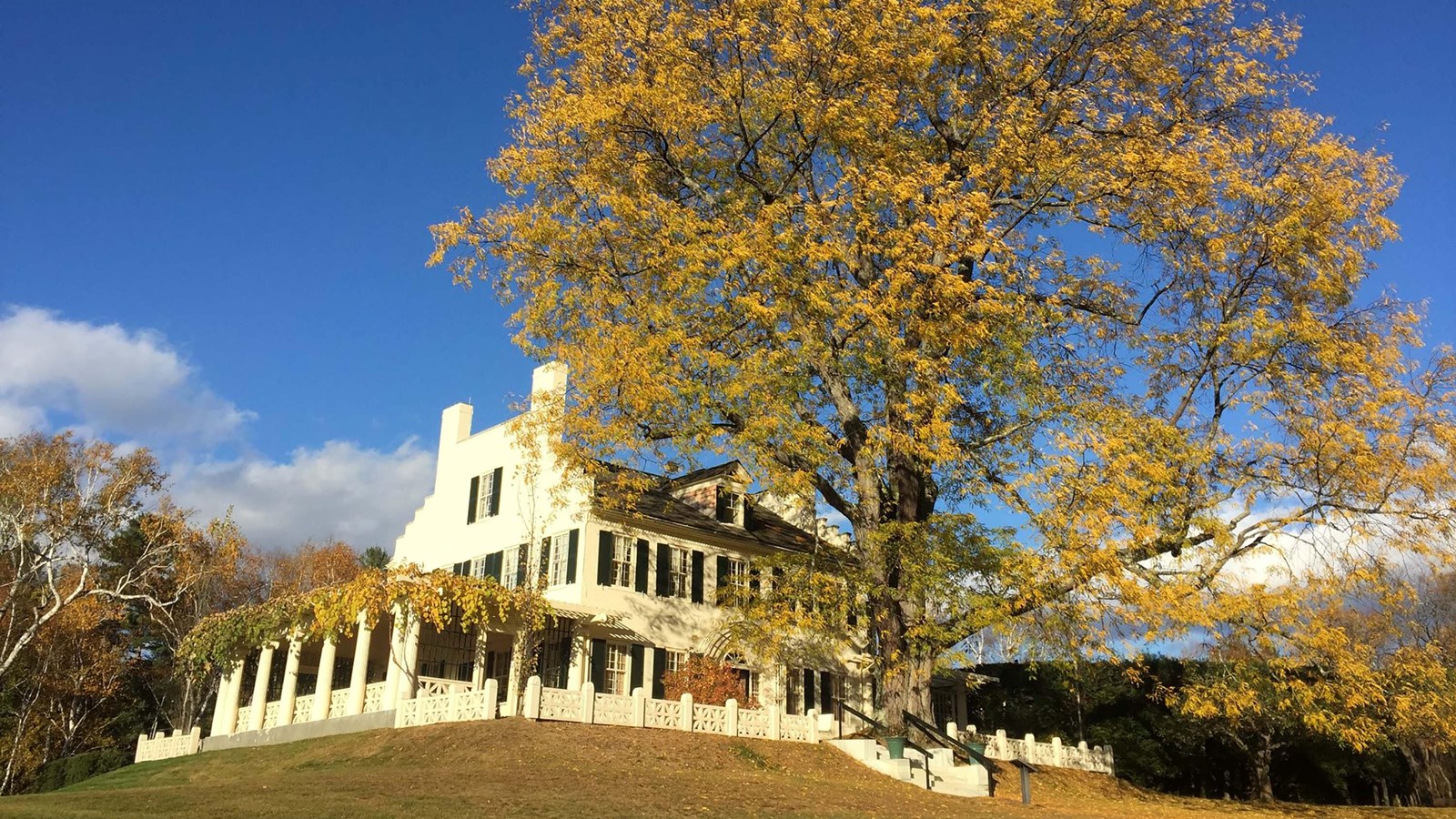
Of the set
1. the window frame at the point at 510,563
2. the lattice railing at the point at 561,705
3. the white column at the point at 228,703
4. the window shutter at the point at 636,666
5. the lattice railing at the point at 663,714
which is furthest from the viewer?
the window frame at the point at 510,563

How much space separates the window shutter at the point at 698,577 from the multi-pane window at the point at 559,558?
368cm

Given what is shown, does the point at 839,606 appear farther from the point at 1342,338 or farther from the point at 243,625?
the point at 243,625

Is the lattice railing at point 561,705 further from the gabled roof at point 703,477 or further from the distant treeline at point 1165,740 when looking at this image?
the distant treeline at point 1165,740

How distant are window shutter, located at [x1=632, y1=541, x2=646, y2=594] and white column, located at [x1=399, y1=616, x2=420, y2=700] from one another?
563 cm

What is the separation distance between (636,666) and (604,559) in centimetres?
280

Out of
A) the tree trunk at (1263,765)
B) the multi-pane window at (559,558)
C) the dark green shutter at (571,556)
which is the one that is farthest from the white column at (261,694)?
the tree trunk at (1263,765)

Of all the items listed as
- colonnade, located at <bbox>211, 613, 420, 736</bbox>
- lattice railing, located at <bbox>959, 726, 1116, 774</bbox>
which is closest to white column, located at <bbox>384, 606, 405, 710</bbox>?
colonnade, located at <bbox>211, 613, 420, 736</bbox>

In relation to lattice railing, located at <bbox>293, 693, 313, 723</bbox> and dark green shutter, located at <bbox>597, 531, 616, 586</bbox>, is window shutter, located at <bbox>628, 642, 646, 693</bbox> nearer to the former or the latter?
dark green shutter, located at <bbox>597, 531, 616, 586</bbox>

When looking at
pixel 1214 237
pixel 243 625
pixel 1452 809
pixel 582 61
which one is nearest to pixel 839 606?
pixel 1214 237

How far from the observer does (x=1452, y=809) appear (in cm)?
2084

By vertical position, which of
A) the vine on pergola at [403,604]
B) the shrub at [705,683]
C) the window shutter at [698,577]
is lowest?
the shrub at [705,683]

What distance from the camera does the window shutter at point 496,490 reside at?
27.4 metres

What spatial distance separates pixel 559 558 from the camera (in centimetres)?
2528

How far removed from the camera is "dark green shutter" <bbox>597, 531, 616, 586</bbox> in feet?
81.3
